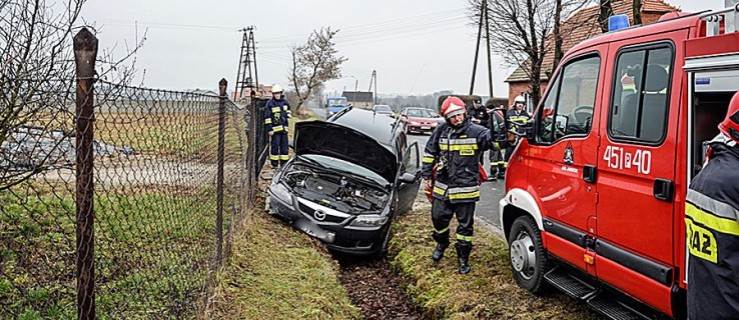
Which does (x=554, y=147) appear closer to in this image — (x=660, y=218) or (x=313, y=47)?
(x=660, y=218)

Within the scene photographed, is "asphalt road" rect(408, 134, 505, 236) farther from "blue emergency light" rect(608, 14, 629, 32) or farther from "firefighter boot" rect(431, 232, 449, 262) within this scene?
"blue emergency light" rect(608, 14, 629, 32)

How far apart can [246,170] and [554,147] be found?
14.4ft

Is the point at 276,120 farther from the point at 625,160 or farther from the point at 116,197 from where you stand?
the point at 625,160

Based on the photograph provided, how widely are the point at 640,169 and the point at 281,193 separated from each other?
473 centimetres

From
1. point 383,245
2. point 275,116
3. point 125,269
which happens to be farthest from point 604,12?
point 125,269

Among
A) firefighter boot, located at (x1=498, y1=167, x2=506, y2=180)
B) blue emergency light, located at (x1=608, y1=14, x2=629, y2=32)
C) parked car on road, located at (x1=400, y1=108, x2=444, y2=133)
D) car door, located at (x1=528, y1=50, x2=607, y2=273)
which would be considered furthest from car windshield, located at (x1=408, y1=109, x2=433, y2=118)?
blue emergency light, located at (x1=608, y1=14, x2=629, y2=32)

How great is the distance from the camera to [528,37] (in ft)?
51.9

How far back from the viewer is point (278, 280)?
5.56 m

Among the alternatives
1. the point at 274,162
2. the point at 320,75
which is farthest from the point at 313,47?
the point at 274,162

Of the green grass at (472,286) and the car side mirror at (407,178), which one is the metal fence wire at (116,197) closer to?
the green grass at (472,286)

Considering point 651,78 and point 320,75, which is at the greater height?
point 320,75

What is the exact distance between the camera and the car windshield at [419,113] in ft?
92.1

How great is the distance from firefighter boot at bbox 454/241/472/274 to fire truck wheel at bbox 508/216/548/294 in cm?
55

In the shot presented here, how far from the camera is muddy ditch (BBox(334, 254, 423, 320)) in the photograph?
593 cm
